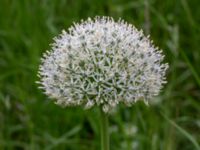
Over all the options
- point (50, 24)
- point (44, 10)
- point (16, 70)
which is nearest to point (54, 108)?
point (16, 70)

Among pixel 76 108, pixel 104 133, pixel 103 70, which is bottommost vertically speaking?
pixel 104 133

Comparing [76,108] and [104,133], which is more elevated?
[76,108]

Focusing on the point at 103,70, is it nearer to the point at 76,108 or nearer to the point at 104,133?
the point at 104,133

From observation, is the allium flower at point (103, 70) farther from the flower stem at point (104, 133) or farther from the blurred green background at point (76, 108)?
the blurred green background at point (76, 108)

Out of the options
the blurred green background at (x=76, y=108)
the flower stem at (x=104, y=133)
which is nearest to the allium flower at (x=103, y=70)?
the flower stem at (x=104, y=133)

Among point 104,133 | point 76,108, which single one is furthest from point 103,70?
point 76,108

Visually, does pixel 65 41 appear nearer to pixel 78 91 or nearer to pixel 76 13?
pixel 78 91
